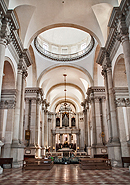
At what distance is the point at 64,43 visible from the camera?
22.2 meters

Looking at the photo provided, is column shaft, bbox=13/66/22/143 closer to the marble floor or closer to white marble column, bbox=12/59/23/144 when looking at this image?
white marble column, bbox=12/59/23/144

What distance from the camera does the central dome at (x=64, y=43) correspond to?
2031 centimetres

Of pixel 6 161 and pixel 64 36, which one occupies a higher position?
pixel 64 36

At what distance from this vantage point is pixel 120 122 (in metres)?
10.6

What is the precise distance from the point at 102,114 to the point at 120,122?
305 inches

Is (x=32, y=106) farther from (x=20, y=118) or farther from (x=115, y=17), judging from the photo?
(x=115, y=17)

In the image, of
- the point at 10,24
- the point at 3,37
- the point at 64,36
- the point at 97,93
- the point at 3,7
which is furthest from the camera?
the point at 64,36

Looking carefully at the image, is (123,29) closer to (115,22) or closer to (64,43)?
(115,22)

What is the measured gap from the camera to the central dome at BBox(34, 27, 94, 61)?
20.3 m

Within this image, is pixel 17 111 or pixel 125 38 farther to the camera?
pixel 17 111

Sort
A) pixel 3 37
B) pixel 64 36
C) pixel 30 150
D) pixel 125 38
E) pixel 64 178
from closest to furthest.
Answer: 1. pixel 64 178
2. pixel 3 37
3. pixel 125 38
4. pixel 30 150
5. pixel 64 36

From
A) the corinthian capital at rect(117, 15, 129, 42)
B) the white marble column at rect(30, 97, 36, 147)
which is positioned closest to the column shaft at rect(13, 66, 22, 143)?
the corinthian capital at rect(117, 15, 129, 42)

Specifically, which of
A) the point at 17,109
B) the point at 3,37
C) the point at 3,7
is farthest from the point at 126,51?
the point at 17,109

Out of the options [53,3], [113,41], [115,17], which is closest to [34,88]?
[53,3]
